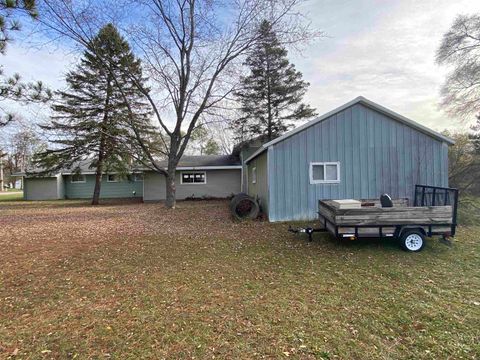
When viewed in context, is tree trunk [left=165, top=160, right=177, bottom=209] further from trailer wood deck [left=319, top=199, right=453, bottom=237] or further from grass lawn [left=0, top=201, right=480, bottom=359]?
trailer wood deck [left=319, top=199, right=453, bottom=237]

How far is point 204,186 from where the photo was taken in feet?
69.9

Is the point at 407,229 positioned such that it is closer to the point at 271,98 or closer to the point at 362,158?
the point at 362,158

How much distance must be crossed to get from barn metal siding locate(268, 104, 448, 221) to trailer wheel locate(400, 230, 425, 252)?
3866 millimetres

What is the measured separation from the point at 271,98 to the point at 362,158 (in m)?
13.0

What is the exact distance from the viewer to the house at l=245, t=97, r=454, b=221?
10133 mm

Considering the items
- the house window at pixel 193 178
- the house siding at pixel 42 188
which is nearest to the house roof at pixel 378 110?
the house window at pixel 193 178

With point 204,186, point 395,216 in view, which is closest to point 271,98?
point 204,186

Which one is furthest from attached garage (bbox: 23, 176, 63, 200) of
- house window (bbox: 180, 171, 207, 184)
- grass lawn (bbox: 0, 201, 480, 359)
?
grass lawn (bbox: 0, 201, 480, 359)

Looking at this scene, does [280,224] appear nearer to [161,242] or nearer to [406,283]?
[161,242]

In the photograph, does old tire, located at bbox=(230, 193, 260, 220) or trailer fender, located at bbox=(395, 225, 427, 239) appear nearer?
trailer fender, located at bbox=(395, 225, 427, 239)

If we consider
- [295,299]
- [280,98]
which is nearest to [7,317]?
[295,299]

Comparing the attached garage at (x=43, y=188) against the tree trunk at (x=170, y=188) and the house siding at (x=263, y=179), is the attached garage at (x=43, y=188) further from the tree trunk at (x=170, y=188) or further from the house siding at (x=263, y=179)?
the house siding at (x=263, y=179)

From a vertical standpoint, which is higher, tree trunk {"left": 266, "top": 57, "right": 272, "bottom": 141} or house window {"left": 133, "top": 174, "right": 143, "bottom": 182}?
tree trunk {"left": 266, "top": 57, "right": 272, "bottom": 141}

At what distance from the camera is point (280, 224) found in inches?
378
